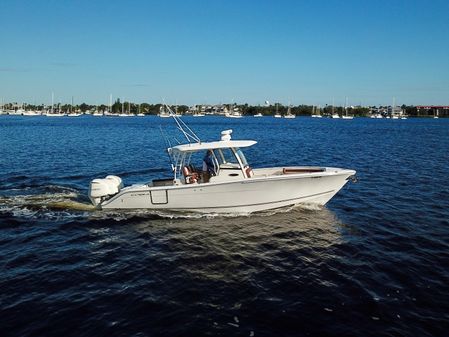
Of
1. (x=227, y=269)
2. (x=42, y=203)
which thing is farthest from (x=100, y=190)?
(x=227, y=269)

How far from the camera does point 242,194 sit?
15312 mm

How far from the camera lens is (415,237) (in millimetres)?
13469

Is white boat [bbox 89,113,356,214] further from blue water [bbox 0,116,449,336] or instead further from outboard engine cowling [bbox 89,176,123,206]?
blue water [bbox 0,116,449,336]

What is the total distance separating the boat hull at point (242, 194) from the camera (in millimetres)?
15102

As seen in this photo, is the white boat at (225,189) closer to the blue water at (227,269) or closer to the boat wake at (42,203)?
the blue water at (227,269)

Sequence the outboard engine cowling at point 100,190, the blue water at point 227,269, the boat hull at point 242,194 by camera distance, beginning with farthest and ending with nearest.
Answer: the outboard engine cowling at point 100,190, the boat hull at point 242,194, the blue water at point 227,269

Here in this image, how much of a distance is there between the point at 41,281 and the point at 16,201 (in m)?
9.04

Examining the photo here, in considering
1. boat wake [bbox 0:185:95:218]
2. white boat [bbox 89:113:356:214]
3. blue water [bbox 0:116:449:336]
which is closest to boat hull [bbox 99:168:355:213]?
white boat [bbox 89:113:356:214]

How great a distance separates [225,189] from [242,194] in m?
0.72

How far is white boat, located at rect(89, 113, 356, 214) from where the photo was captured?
1515cm

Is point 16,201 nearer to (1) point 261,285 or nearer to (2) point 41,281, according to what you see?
(2) point 41,281

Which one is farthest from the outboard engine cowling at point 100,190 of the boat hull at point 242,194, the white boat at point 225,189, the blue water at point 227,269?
the blue water at point 227,269

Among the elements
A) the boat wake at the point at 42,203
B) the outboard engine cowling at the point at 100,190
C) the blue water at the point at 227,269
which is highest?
the outboard engine cowling at the point at 100,190

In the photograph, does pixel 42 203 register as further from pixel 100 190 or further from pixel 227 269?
pixel 227 269
